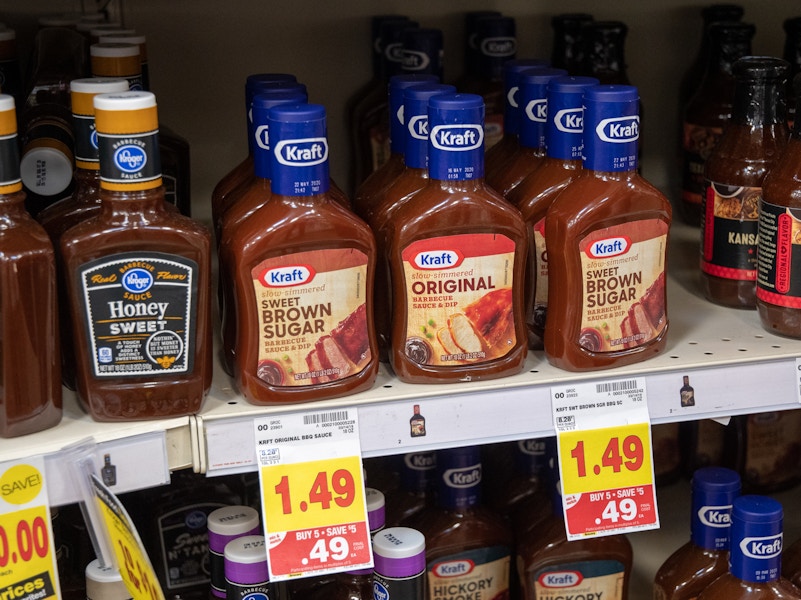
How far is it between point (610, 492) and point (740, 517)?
16 cm

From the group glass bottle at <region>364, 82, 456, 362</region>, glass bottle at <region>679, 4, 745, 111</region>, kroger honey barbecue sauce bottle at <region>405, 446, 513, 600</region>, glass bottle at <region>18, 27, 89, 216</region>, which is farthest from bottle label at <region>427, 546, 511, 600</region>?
glass bottle at <region>679, 4, 745, 111</region>

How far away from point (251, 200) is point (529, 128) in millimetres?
408

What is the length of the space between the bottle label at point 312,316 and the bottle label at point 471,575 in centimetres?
43

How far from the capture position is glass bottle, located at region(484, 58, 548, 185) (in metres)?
1.62

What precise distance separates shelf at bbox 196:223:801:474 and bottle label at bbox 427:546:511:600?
33 cm

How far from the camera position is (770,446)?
6.61ft

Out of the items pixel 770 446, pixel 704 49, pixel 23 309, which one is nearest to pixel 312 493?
pixel 23 309

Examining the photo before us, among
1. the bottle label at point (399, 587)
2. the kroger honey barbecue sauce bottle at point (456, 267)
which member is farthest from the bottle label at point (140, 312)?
the bottle label at point (399, 587)

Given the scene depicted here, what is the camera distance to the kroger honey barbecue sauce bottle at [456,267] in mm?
1329

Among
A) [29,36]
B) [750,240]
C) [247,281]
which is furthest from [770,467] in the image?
[29,36]

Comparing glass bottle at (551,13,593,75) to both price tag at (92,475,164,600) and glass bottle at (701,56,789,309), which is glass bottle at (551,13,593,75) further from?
price tag at (92,475,164,600)

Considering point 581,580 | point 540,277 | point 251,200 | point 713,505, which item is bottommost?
point 581,580

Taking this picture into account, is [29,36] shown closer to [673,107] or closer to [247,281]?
[247,281]

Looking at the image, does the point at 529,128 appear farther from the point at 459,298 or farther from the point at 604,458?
the point at 604,458
